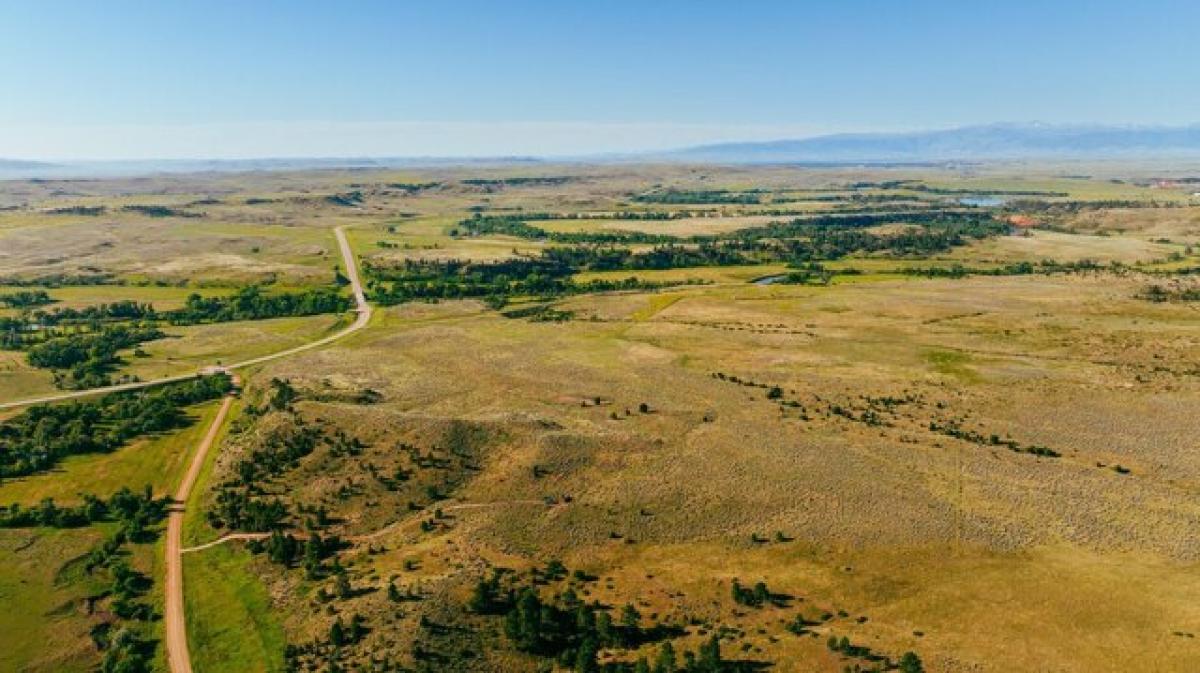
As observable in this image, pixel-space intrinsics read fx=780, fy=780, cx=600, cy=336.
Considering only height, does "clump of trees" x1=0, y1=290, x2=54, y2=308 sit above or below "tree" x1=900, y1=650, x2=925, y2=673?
above

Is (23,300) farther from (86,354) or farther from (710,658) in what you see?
(710,658)

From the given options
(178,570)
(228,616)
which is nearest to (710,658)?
(228,616)

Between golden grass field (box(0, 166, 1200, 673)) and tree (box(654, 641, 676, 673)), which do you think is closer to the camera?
tree (box(654, 641, 676, 673))

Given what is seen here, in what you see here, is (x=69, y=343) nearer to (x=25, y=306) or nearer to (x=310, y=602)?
(x=25, y=306)

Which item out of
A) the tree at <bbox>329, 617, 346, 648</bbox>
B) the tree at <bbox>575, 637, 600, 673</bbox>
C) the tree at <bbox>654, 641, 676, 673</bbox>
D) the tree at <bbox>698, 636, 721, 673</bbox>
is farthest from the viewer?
the tree at <bbox>329, 617, 346, 648</bbox>

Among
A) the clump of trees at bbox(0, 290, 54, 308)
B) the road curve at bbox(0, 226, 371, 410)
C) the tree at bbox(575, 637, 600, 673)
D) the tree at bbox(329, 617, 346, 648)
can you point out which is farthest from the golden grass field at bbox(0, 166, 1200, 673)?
the clump of trees at bbox(0, 290, 54, 308)

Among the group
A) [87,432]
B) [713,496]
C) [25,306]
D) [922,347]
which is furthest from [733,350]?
[25,306]

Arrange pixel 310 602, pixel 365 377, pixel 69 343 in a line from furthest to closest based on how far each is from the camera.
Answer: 1. pixel 69 343
2. pixel 365 377
3. pixel 310 602

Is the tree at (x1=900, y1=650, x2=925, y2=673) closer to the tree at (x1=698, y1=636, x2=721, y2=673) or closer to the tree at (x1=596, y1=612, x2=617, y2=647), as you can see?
the tree at (x1=698, y1=636, x2=721, y2=673)
